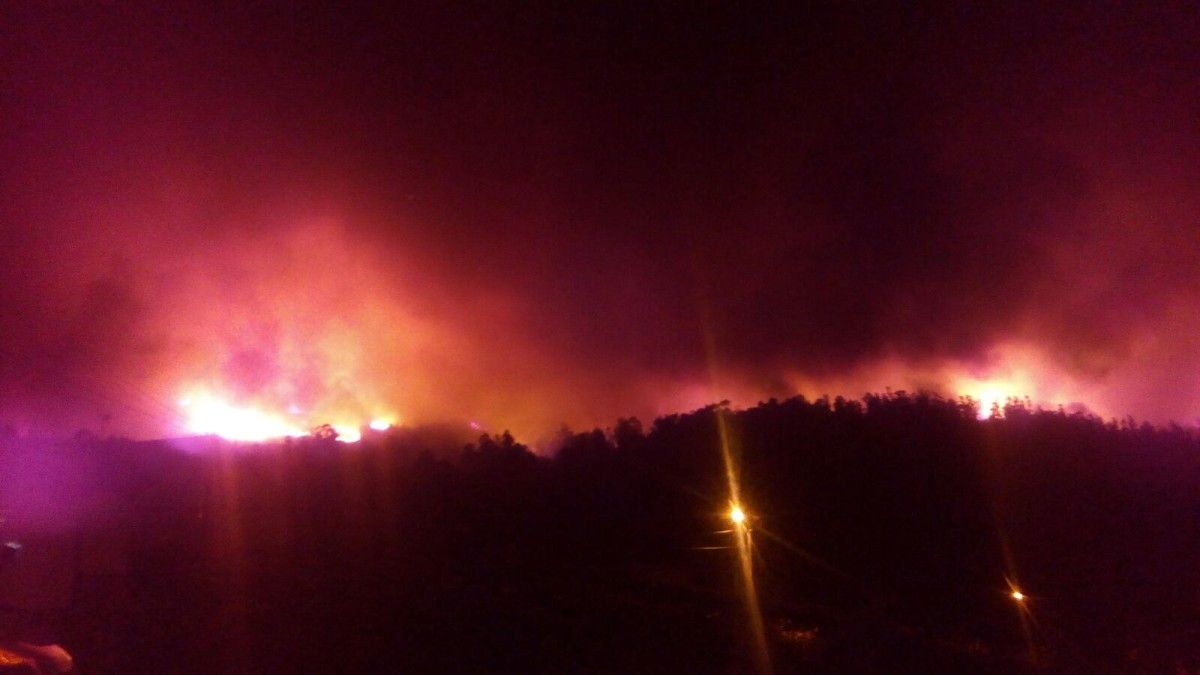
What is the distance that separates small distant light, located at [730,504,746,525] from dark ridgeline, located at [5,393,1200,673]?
0.71 m

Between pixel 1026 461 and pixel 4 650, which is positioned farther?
pixel 1026 461

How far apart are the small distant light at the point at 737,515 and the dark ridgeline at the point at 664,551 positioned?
714 millimetres

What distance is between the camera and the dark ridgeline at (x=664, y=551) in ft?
56.7

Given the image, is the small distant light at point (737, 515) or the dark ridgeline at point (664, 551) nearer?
the dark ridgeline at point (664, 551)

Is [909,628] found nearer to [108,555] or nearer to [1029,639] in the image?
[1029,639]

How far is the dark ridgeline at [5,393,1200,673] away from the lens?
56.7ft

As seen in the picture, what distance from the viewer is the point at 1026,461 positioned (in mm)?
26109

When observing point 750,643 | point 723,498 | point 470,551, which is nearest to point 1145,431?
point 723,498

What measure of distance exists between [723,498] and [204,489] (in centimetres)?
1667

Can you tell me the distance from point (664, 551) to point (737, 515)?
8.11ft

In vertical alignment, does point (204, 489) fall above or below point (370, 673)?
above

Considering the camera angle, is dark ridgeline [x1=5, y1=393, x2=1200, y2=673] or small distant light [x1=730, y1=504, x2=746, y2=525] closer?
dark ridgeline [x1=5, y1=393, x2=1200, y2=673]

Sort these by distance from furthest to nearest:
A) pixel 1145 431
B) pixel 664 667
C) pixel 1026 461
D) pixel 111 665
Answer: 1. pixel 1145 431
2. pixel 1026 461
3. pixel 664 667
4. pixel 111 665

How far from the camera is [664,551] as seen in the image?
2377 cm
